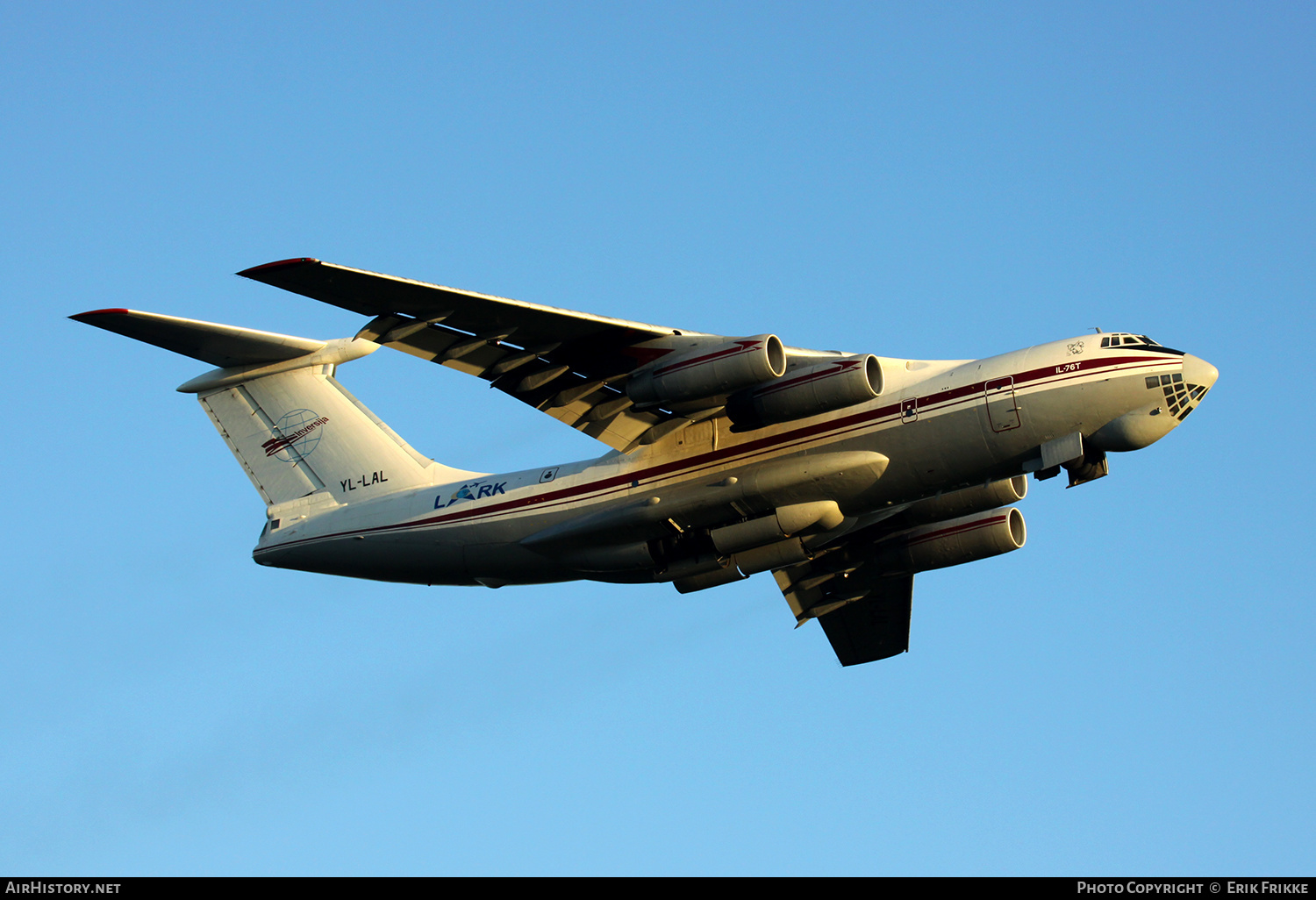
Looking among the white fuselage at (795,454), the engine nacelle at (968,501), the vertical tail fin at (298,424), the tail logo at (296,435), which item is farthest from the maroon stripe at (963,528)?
the tail logo at (296,435)

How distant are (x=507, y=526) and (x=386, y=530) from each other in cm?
138

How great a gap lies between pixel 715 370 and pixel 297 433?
5.59 meters

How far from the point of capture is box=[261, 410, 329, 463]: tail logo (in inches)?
590

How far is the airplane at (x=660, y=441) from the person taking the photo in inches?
466

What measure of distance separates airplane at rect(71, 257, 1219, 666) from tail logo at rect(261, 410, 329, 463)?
0.02m

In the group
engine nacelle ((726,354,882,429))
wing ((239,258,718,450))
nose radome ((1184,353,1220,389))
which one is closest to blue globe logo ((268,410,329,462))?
wing ((239,258,718,450))

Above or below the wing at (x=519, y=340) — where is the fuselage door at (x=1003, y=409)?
below

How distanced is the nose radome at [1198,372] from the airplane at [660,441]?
0.02 metres

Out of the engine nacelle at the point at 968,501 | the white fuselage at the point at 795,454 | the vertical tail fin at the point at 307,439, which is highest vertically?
the vertical tail fin at the point at 307,439

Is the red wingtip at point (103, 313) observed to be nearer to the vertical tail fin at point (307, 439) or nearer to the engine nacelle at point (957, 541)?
the vertical tail fin at point (307, 439)

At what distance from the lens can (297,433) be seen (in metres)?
15.1

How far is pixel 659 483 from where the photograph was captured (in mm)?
12961
